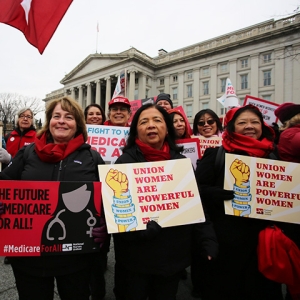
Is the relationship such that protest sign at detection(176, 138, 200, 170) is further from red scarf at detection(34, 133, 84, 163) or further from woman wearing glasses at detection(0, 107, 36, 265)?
woman wearing glasses at detection(0, 107, 36, 265)

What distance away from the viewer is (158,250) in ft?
6.03

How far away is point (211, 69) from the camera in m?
40.9

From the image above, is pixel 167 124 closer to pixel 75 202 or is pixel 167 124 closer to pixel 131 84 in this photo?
pixel 75 202

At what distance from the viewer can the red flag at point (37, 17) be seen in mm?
3137

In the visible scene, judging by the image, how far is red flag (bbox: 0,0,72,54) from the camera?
314cm

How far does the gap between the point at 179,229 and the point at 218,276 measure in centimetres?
67

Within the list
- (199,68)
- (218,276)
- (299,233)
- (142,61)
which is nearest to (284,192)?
(299,233)

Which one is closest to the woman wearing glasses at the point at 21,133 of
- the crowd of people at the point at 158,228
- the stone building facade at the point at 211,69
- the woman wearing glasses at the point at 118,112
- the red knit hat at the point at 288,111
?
the woman wearing glasses at the point at 118,112

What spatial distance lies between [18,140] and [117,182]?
3.26 m

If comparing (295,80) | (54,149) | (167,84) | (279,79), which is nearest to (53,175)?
(54,149)

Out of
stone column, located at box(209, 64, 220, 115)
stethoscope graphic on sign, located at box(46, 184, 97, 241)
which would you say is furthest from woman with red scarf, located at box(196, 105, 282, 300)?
stone column, located at box(209, 64, 220, 115)

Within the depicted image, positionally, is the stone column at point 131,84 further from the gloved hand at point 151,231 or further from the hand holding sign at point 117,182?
the gloved hand at point 151,231

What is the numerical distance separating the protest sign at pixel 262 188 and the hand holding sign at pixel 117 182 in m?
0.88

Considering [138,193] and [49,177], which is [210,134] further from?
[49,177]
